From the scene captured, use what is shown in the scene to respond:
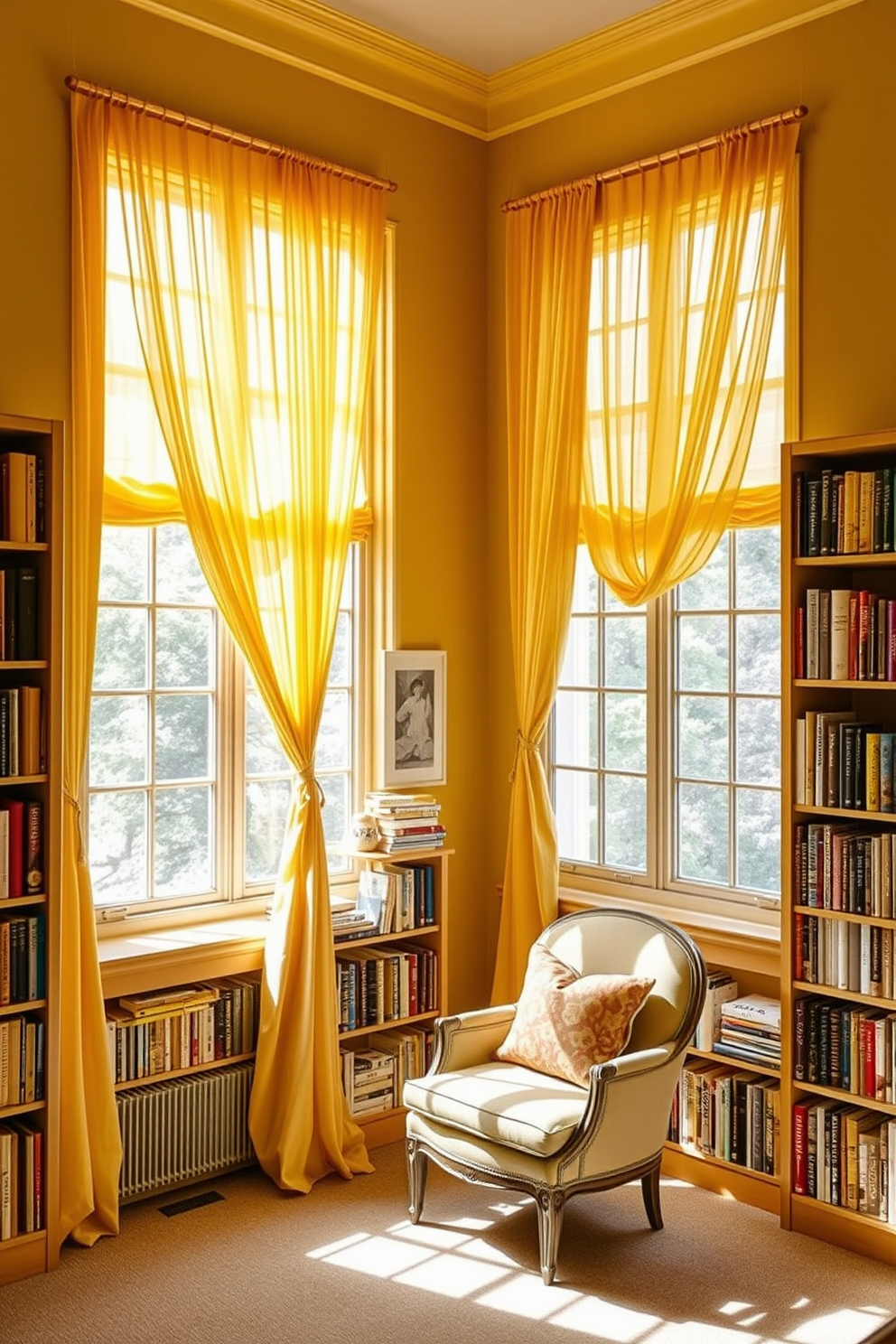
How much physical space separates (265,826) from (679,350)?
2265 mm

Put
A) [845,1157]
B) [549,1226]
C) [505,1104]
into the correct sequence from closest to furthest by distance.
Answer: [549,1226] → [505,1104] → [845,1157]

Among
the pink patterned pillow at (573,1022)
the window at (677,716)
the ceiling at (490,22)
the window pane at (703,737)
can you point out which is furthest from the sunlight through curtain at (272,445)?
the window pane at (703,737)

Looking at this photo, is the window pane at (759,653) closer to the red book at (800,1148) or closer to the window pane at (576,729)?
the window pane at (576,729)

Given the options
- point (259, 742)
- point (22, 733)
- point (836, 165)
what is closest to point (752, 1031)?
point (259, 742)

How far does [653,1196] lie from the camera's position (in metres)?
3.85

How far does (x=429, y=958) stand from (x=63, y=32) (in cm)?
339

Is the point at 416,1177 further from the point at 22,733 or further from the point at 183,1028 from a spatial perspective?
the point at 22,733

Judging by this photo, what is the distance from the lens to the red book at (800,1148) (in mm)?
3855

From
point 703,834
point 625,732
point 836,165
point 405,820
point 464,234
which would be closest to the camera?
point 836,165

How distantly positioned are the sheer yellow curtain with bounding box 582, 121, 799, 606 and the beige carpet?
7.00 ft


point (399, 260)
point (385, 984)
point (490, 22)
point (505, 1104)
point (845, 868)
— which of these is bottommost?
point (505, 1104)

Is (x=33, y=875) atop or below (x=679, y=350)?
below

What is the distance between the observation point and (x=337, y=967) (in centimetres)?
448

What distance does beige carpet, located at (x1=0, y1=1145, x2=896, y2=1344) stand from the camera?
3277 mm
